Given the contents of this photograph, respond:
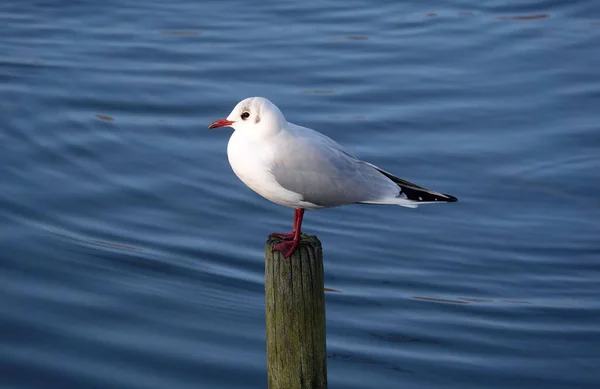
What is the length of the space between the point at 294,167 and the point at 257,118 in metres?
0.29

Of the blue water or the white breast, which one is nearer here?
the white breast

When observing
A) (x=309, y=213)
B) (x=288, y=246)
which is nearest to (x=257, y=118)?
(x=288, y=246)

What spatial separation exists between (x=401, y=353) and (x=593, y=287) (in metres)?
1.83

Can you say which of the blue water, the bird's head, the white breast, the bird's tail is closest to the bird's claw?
the white breast

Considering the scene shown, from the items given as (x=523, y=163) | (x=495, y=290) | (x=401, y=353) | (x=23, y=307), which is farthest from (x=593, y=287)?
(x=23, y=307)

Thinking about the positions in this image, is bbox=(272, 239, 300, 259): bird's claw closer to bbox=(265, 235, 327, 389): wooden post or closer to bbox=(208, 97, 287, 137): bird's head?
bbox=(265, 235, 327, 389): wooden post

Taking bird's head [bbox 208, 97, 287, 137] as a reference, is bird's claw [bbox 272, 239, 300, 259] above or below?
below

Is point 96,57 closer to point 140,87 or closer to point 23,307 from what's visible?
point 140,87

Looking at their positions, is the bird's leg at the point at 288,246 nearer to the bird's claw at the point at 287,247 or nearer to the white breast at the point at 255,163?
Answer: the bird's claw at the point at 287,247

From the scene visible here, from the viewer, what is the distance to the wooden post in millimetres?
4777

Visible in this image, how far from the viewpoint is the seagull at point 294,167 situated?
5.26m

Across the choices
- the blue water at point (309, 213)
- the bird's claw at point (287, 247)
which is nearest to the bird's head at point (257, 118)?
the bird's claw at point (287, 247)

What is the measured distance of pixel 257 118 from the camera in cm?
529

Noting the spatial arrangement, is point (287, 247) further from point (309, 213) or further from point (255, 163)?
point (309, 213)
